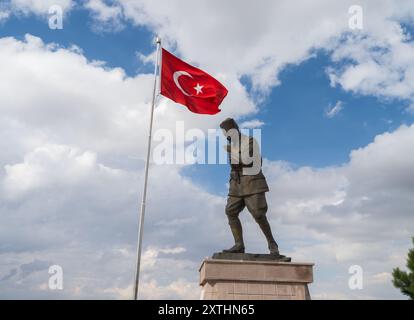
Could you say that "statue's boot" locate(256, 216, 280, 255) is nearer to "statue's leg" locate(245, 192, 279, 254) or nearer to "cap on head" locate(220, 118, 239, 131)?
"statue's leg" locate(245, 192, 279, 254)

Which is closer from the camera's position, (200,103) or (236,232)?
(236,232)

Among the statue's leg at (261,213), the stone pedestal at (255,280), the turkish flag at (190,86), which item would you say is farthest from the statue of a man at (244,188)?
the turkish flag at (190,86)

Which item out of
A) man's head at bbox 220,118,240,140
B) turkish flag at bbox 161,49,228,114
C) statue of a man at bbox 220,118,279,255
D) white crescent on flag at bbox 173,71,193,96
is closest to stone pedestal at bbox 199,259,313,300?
statue of a man at bbox 220,118,279,255

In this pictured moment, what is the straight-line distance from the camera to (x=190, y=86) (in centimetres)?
1255

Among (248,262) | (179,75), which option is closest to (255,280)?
(248,262)

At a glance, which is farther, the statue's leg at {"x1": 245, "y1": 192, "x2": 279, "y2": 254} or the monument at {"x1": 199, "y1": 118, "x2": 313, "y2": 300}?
the statue's leg at {"x1": 245, "y1": 192, "x2": 279, "y2": 254}

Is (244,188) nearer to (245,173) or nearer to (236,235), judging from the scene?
(245,173)

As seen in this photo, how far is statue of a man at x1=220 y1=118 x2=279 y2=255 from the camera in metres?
9.82

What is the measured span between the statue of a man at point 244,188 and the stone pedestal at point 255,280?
0.57 metres

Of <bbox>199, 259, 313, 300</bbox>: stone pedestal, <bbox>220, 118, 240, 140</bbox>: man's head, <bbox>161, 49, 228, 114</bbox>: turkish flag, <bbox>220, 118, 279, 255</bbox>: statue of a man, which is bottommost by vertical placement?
<bbox>199, 259, 313, 300</bbox>: stone pedestal
